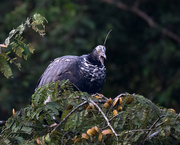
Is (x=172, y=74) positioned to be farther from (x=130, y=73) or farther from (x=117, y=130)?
(x=117, y=130)

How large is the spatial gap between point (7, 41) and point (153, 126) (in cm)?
103

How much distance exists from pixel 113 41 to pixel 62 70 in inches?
155

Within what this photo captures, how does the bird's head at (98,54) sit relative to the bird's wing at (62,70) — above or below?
above

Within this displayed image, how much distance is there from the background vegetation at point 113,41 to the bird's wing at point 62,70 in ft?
9.36

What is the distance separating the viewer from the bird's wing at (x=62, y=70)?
160 inches

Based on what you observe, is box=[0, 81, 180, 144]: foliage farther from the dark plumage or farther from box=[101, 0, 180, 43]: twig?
box=[101, 0, 180, 43]: twig

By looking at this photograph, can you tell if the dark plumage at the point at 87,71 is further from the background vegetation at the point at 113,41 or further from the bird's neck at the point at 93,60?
the background vegetation at the point at 113,41

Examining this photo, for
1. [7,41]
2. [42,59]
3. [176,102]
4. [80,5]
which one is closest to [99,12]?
[80,5]

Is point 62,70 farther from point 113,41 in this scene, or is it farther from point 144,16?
point 144,16

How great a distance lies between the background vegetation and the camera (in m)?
7.40

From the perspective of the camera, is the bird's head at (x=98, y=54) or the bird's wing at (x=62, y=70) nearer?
the bird's head at (x=98, y=54)

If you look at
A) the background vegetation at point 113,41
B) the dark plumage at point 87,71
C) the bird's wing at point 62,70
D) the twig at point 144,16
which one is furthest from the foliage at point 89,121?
the twig at point 144,16

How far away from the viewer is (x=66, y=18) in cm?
729


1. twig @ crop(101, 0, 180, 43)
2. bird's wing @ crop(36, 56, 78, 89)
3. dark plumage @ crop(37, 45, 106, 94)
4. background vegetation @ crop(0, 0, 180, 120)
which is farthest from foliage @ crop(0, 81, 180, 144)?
twig @ crop(101, 0, 180, 43)
